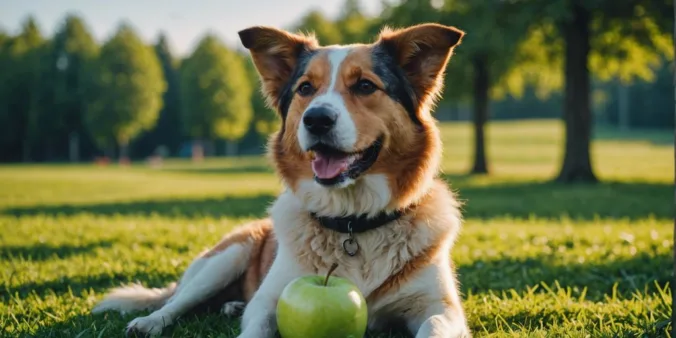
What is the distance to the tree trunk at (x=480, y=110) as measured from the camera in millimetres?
26484

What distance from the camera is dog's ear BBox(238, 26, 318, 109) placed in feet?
15.7

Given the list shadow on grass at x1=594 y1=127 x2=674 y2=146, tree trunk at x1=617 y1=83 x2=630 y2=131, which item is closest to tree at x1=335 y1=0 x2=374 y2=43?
shadow on grass at x1=594 y1=127 x2=674 y2=146

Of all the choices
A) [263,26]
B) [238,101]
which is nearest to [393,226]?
[263,26]

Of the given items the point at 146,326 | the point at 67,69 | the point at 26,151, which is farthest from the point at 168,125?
the point at 146,326

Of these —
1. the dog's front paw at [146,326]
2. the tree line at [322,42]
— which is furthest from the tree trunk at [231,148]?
the dog's front paw at [146,326]

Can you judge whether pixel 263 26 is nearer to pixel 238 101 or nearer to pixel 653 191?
pixel 653 191

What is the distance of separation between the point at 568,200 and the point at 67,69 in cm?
5270

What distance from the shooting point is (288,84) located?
4879 millimetres

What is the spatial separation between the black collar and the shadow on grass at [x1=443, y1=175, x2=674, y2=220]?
7403mm

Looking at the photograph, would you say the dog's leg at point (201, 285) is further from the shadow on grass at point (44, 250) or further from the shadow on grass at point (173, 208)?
the shadow on grass at point (173, 208)

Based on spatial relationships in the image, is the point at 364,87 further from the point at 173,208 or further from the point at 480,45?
the point at 480,45

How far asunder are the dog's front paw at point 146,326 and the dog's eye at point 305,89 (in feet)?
6.23

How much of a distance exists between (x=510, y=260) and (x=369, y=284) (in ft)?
11.3

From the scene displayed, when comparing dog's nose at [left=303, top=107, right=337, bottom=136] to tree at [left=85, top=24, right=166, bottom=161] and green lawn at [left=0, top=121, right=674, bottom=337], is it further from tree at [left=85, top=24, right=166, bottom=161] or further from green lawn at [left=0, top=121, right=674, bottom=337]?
tree at [left=85, top=24, right=166, bottom=161]
